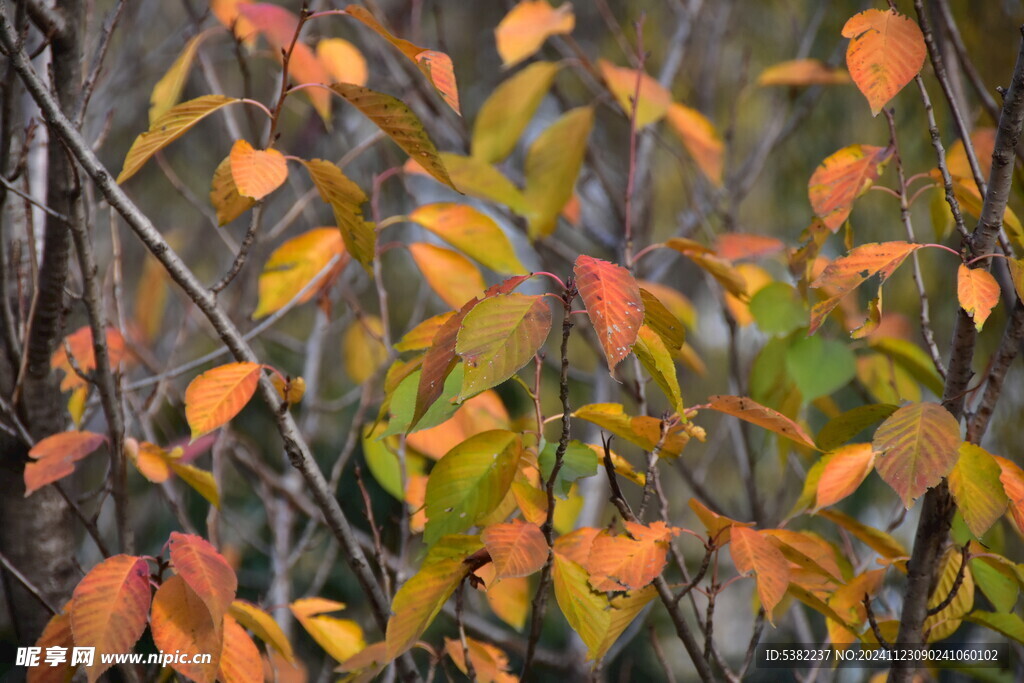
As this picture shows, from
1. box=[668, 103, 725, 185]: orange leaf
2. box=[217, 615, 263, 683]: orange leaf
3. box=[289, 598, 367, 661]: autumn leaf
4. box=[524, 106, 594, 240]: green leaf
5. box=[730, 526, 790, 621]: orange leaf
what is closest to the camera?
box=[730, 526, 790, 621]: orange leaf

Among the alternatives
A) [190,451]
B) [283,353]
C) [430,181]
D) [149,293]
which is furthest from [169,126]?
[283,353]

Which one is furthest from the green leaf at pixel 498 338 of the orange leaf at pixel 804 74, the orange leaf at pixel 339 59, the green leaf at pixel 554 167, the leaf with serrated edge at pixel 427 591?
the orange leaf at pixel 804 74

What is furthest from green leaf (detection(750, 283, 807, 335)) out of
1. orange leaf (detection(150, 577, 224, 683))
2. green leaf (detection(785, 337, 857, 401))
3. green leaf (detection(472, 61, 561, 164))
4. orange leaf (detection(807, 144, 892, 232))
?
orange leaf (detection(150, 577, 224, 683))

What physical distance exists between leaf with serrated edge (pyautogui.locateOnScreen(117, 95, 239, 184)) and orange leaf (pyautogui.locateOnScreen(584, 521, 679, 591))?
50 centimetres

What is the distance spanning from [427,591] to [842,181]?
542 mm

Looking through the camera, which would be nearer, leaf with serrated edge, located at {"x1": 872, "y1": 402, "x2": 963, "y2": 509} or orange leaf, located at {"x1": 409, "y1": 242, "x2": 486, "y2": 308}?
leaf with serrated edge, located at {"x1": 872, "y1": 402, "x2": 963, "y2": 509}

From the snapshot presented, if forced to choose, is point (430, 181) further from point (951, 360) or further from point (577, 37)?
point (951, 360)

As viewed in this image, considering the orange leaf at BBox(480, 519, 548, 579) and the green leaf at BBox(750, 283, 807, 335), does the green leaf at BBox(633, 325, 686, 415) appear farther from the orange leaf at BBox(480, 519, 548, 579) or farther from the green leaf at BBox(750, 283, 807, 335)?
the green leaf at BBox(750, 283, 807, 335)

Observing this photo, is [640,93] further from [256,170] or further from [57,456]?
[57,456]

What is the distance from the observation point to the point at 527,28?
46.6 inches

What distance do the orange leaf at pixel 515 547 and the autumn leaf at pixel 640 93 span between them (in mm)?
733

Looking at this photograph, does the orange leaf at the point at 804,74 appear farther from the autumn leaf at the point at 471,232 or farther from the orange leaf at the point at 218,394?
the orange leaf at the point at 218,394

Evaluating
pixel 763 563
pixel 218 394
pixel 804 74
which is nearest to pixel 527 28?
pixel 804 74

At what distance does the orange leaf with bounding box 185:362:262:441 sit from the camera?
2.22 ft
